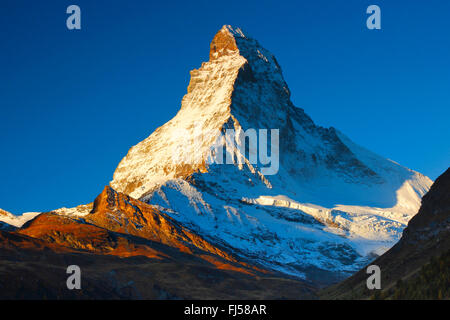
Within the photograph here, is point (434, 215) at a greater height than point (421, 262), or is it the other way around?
point (434, 215)

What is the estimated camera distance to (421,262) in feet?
497

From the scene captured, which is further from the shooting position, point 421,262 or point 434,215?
point 434,215

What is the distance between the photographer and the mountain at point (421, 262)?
129625mm

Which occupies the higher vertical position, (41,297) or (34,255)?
(34,255)

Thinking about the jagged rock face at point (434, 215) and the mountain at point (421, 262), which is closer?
the mountain at point (421, 262)

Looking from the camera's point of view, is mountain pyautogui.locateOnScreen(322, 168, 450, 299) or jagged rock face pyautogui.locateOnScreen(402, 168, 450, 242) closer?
mountain pyautogui.locateOnScreen(322, 168, 450, 299)

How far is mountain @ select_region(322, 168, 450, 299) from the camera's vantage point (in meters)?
130
